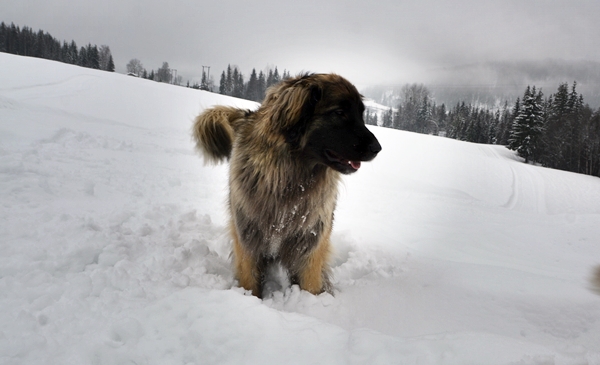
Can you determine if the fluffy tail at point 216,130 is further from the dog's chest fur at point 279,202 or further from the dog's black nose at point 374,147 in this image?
the dog's black nose at point 374,147

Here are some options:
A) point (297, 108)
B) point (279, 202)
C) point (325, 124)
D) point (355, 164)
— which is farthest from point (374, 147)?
point (279, 202)

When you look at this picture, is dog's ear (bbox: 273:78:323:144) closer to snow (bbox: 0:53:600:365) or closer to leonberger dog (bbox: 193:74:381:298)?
leonberger dog (bbox: 193:74:381:298)

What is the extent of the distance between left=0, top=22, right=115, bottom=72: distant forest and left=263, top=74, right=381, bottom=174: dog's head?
82928 millimetres

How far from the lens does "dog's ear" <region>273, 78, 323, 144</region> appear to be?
8.26 ft

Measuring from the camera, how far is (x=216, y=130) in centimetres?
361

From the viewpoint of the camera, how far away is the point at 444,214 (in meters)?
7.01

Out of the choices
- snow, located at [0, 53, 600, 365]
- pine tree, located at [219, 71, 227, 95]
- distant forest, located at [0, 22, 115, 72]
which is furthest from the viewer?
pine tree, located at [219, 71, 227, 95]

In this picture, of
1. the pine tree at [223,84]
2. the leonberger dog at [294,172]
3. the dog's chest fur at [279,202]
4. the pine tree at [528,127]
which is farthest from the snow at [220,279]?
the pine tree at [223,84]

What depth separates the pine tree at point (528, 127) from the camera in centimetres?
3135

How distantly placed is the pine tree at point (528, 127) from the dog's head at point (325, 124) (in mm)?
35690

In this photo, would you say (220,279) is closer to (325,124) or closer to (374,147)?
(325,124)

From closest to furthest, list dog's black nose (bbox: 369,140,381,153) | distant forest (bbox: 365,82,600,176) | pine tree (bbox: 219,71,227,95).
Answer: dog's black nose (bbox: 369,140,381,153) → distant forest (bbox: 365,82,600,176) → pine tree (bbox: 219,71,227,95)

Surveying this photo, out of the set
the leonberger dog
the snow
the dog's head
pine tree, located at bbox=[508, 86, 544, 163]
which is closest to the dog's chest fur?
the leonberger dog

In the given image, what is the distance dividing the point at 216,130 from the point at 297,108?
1.48 meters
